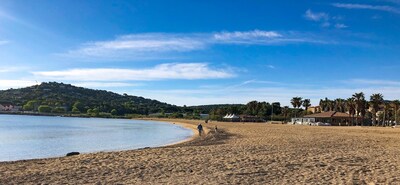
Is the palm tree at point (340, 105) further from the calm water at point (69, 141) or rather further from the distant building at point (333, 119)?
the calm water at point (69, 141)

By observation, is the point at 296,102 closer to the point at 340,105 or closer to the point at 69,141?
the point at 340,105

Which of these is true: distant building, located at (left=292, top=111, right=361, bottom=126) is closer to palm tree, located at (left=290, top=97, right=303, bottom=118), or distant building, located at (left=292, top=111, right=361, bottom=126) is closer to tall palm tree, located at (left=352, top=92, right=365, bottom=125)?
tall palm tree, located at (left=352, top=92, right=365, bottom=125)

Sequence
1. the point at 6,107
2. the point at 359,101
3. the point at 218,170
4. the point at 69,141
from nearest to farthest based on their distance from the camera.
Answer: the point at 218,170 → the point at 69,141 → the point at 359,101 → the point at 6,107

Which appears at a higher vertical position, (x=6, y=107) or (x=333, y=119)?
(x=6, y=107)

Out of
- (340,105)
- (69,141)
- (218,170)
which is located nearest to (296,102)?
(340,105)

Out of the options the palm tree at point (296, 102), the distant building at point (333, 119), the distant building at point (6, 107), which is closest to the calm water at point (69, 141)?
the distant building at point (333, 119)

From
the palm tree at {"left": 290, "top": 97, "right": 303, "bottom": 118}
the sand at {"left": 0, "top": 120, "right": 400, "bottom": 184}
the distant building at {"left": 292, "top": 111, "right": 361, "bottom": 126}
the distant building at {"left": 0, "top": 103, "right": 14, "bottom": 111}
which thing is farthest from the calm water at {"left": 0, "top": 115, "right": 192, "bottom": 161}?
the distant building at {"left": 0, "top": 103, "right": 14, "bottom": 111}

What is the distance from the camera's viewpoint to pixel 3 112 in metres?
182

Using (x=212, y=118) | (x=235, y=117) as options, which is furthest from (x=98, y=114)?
(x=235, y=117)

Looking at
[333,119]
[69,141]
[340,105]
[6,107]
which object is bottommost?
[69,141]

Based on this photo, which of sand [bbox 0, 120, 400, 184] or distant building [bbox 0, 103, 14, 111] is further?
distant building [bbox 0, 103, 14, 111]

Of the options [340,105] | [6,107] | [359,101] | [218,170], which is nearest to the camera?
[218,170]

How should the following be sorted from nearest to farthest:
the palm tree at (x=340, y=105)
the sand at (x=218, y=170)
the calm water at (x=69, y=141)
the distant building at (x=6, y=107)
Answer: the sand at (x=218, y=170)
the calm water at (x=69, y=141)
the palm tree at (x=340, y=105)
the distant building at (x=6, y=107)

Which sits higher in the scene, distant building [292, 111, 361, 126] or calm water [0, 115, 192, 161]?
distant building [292, 111, 361, 126]
